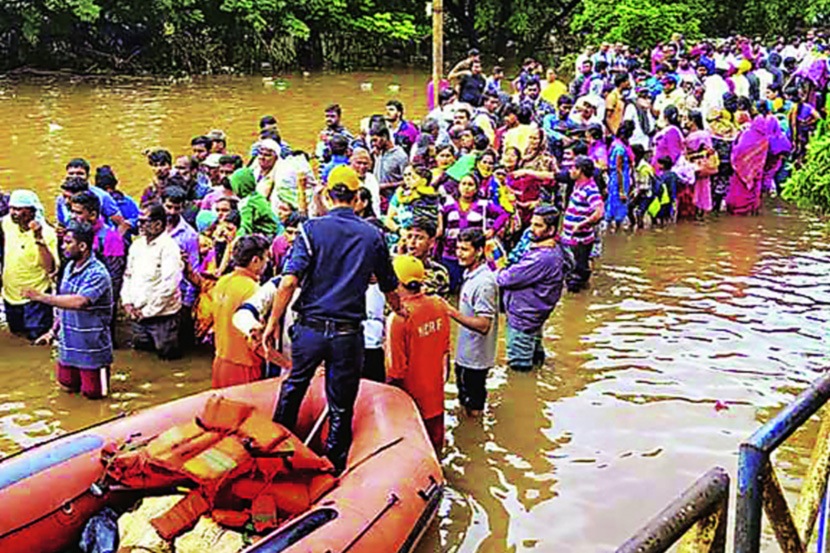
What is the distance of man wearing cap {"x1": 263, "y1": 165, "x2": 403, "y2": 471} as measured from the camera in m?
5.24

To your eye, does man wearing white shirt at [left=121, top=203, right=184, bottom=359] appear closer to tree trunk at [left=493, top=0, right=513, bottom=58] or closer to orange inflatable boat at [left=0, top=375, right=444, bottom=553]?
orange inflatable boat at [left=0, top=375, right=444, bottom=553]

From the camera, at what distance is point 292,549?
13.9 ft

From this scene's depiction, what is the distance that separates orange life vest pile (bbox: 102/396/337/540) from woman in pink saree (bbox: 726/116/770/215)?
8749mm

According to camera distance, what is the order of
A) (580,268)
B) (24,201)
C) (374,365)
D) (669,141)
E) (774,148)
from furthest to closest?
1. (774,148)
2. (669,141)
3. (580,268)
4. (24,201)
5. (374,365)

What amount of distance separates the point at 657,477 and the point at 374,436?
71.3 inches

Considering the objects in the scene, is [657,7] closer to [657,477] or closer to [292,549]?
[657,477]

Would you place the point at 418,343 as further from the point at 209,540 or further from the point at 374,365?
the point at 209,540

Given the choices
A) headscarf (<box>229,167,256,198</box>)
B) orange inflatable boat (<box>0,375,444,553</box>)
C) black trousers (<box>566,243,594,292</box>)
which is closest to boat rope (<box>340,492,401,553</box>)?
orange inflatable boat (<box>0,375,444,553</box>)

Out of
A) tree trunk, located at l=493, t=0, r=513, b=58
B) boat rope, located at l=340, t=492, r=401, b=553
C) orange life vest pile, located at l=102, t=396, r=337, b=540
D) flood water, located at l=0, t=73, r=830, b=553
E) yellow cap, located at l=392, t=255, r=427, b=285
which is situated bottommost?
flood water, located at l=0, t=73, r=830, b=553

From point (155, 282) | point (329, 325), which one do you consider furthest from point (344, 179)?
point (155, 282)

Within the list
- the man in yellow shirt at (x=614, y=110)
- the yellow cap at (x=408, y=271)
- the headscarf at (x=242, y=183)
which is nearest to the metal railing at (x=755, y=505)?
the yellow cap at (x=408, y=271)

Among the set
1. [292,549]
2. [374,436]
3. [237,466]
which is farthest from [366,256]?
[292,549]

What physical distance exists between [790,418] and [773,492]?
0.64 feet

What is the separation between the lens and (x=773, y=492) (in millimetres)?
2607
